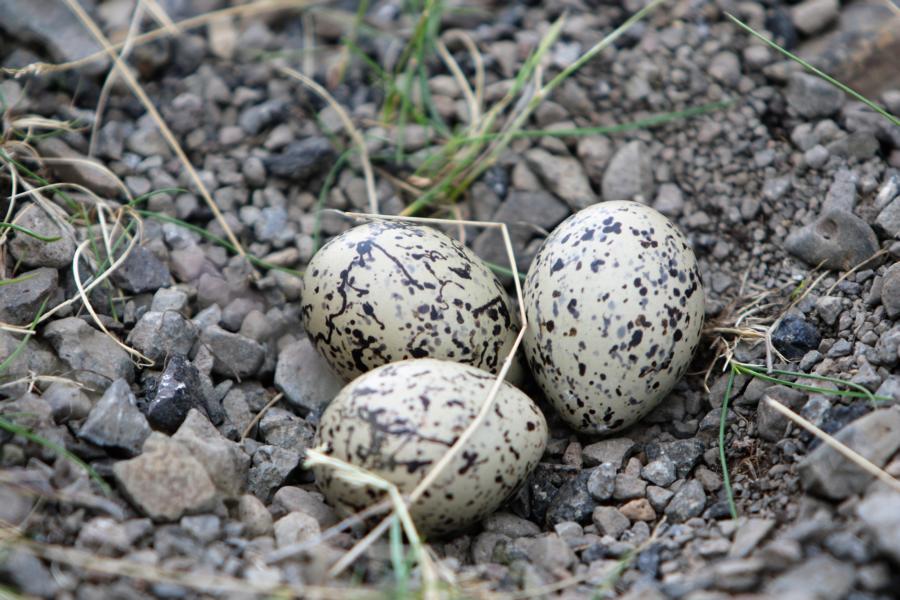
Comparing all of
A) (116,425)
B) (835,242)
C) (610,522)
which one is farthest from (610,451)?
(116,425)

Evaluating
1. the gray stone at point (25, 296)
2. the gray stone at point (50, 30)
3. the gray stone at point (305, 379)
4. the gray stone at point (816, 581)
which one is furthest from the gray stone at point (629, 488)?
the gray stone at point (50, 30)

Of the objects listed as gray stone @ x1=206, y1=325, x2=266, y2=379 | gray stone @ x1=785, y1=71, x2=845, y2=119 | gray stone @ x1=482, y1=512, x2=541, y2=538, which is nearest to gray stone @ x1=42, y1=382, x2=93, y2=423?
gray stone @ x1=206, y1=325, x2=266, y2=379

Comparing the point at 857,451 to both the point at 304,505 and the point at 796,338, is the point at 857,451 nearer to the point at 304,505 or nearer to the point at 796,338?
the point at 796,338

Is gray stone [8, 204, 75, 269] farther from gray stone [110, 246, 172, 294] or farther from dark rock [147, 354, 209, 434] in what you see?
dark rock [147, 354, 209, 434]

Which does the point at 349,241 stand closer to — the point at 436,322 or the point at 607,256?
the point at 436,322

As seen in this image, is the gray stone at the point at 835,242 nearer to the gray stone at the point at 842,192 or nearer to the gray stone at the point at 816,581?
the gray stone at the point at 842,192
